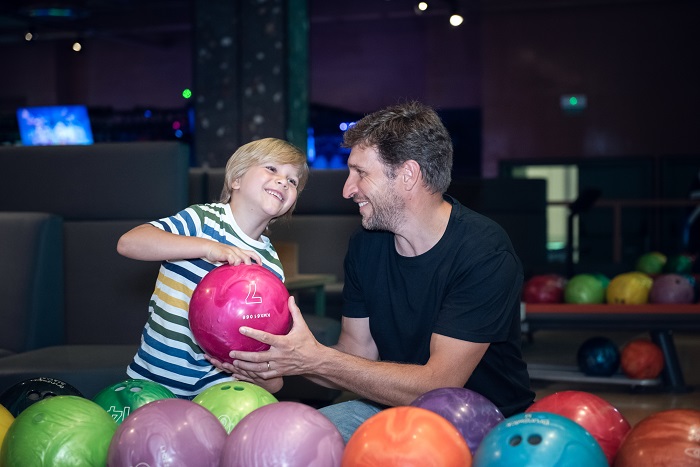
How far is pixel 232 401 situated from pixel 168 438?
30 centimetres

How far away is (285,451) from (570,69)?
11.3 metres

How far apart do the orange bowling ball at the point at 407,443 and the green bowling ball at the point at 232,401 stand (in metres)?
0.36

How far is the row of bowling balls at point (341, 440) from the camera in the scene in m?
1.41

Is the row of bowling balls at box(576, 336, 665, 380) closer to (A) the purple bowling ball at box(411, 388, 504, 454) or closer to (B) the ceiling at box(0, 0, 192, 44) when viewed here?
(A) the purple bowling ball at box(411, 388, 504, 454)

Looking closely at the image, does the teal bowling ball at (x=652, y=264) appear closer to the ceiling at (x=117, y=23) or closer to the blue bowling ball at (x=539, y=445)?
the blue bowling ball at (x=539, y=445)

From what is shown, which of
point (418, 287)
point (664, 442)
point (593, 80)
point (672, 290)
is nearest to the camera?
point (664, 442)

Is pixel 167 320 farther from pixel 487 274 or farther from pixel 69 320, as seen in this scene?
pixel 69 320

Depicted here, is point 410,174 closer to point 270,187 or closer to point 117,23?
point 270,187

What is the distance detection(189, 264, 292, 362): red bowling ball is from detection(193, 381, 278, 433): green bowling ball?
0.34 ft

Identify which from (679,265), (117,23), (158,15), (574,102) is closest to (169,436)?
(679,265)

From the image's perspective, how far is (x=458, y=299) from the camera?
2.07 meters

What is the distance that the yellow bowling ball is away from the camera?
4996 millimetres

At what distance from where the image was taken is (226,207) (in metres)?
2.48

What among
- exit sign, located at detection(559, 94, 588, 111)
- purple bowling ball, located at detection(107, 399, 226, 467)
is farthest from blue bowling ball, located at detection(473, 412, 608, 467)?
exit sign, located at detection(559, 94, 588, 111)
